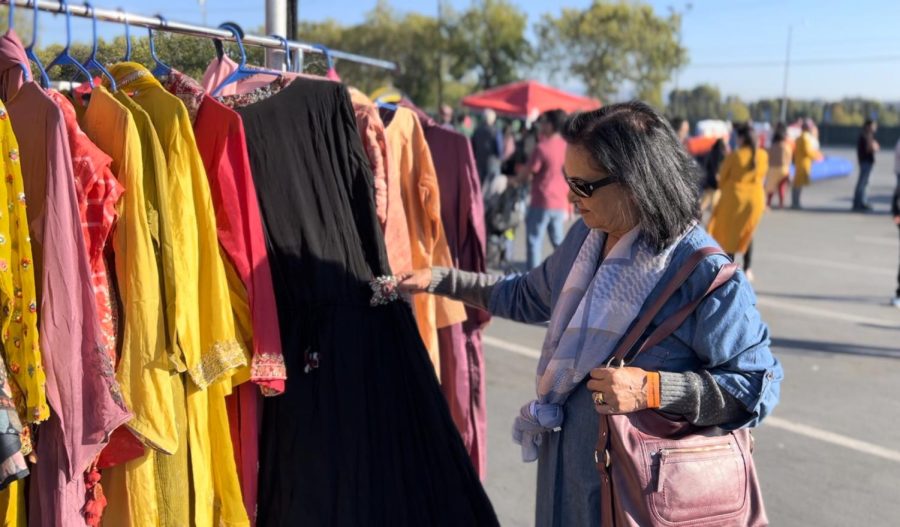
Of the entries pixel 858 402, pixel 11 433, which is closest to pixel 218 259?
pixel 11 433

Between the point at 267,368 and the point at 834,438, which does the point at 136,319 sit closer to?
the point at 267,368

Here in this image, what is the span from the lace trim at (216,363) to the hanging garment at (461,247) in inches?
49.9

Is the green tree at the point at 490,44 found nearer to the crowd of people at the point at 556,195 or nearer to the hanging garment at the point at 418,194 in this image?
the crowd of people at the point at 556,195

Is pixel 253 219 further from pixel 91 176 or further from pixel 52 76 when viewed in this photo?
pixel 52 76

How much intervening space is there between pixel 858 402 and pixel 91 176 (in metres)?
4.82

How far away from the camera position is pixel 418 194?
9.55 feet

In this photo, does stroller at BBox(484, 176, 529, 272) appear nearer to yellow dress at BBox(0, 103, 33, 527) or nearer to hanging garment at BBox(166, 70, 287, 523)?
hanging garment at BBox(166, 70, 287, 523)

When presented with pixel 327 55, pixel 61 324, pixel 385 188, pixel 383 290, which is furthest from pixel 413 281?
pixel 327 55

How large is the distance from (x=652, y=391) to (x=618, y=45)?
137 ft

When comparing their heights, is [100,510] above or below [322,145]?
below

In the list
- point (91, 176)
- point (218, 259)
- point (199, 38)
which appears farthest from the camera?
point (199, 38)

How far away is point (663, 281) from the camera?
186 cm

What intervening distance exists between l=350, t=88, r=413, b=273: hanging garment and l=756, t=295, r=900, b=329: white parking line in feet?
17.6

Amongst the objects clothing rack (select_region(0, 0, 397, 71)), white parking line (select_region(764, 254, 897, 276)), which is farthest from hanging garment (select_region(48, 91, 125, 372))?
white parking line (select_region(764, 254, 897, 276))
